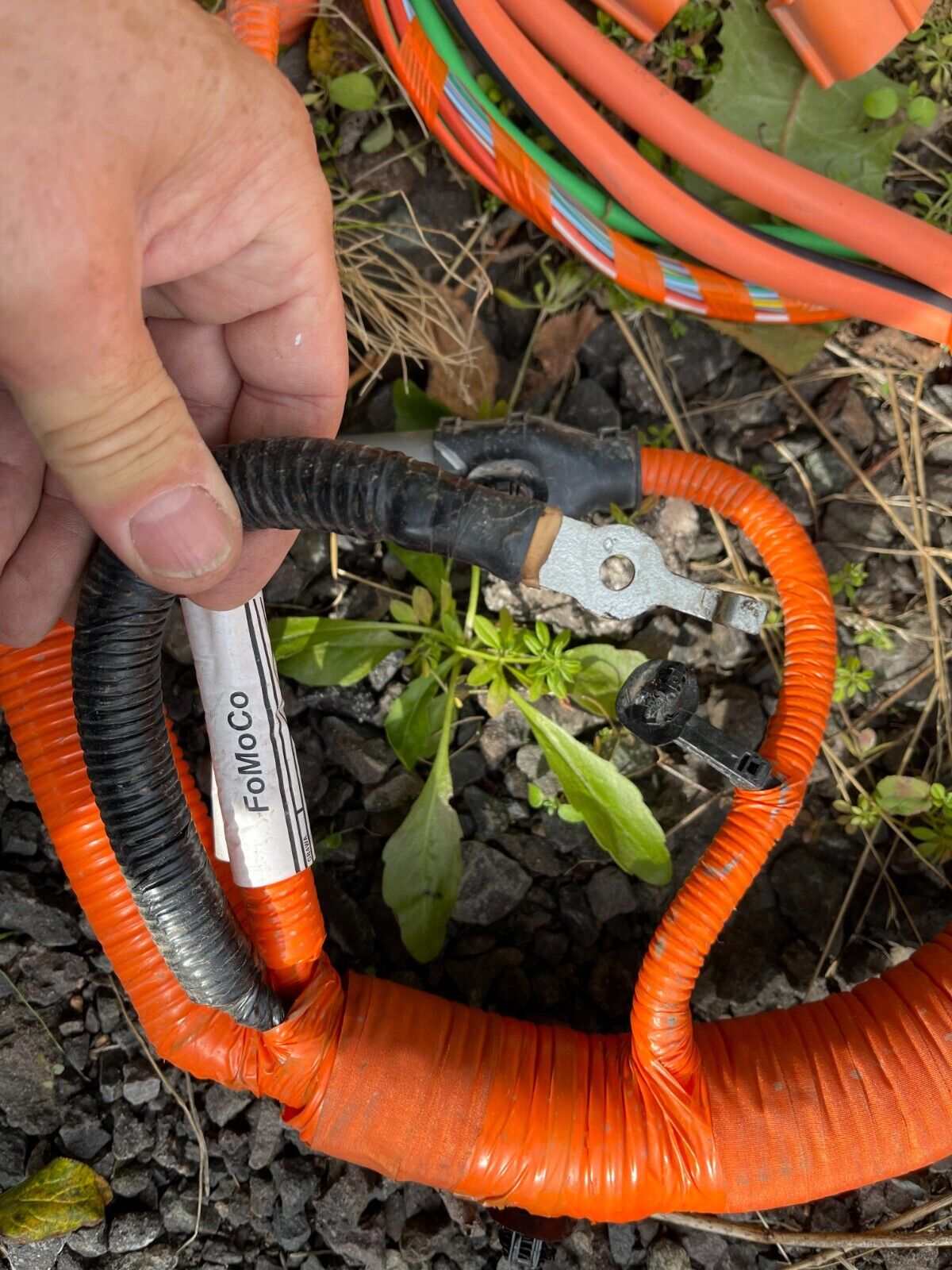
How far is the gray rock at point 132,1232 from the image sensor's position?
160 cm

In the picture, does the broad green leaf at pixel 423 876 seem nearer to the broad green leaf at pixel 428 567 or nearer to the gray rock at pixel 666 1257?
the broad green leaf at pixel 428 567

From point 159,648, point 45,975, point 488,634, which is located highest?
point 159,648

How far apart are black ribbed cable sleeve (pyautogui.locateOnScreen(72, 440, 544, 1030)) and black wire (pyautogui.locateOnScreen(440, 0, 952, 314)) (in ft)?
3.09

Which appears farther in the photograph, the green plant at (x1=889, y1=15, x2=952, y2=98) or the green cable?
the green plant at (x1=889, y1=15, x2=952, y2=98)

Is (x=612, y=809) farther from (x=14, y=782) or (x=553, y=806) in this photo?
(x=14, y=782)

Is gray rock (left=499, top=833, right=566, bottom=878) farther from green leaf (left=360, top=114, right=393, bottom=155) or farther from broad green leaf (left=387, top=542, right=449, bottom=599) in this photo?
green leaf (left=360, top=114, right=393, bottom=155)

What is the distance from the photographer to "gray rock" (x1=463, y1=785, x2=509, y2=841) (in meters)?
1.83

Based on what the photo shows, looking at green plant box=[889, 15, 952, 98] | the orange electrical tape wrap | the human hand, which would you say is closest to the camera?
the human hand

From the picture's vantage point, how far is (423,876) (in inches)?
Result: 67.7

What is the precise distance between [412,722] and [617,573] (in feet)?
2.38

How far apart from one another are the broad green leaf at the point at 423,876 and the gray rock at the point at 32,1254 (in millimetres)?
739

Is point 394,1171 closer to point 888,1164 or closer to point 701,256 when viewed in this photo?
point 888,1164

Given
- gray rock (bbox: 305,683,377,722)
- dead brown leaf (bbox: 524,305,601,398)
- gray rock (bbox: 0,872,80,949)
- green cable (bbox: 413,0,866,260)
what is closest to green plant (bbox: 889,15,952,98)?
green cable (bbox: 413,0,866,260)

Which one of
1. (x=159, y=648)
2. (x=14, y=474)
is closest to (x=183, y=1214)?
(x=159, y=648)
